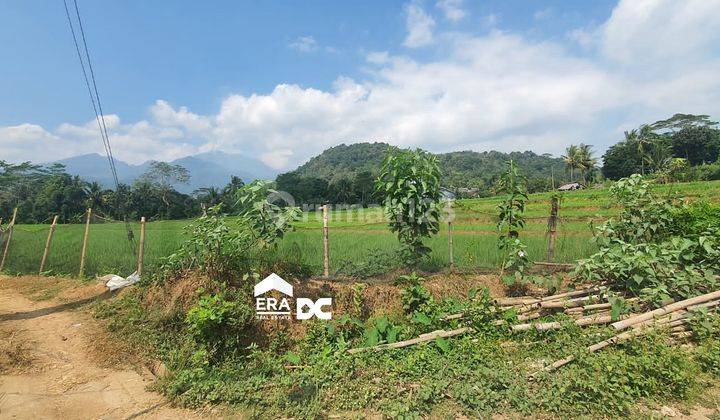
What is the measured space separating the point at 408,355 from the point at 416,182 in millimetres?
2597

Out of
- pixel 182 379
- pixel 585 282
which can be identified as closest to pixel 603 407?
pixel 585 282

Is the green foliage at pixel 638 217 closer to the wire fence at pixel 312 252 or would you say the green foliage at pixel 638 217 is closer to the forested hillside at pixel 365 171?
the wire fence at pixel 312 252

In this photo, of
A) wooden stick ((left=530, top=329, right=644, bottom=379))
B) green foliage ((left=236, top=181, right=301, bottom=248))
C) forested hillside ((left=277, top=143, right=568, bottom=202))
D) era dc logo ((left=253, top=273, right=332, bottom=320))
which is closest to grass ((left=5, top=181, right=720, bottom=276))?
green foliage ((left=236, top=181, right=301, bottom=248))

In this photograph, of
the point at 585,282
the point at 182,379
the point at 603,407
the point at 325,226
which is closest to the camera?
the point at 603,407

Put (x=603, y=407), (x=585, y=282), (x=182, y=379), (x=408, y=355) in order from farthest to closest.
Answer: (x=585, y=282) → (x=408, y=355) → (x=182, y=379) → (x=603, y=407)

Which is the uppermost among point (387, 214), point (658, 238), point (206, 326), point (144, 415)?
point (387, 214)

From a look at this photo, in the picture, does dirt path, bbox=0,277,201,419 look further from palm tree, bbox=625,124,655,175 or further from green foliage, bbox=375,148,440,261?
palm tree, bbox=625,124,655,175

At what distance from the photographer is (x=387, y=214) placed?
5.72m

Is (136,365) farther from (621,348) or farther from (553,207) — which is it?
(553,207)

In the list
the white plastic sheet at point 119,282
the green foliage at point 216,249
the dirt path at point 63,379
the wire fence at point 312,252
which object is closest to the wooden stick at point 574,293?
the wire fence at point 312,252

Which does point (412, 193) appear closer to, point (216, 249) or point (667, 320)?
point (216, 249)

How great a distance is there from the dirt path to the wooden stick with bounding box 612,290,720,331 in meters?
4.56

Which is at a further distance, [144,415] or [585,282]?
[585,282]

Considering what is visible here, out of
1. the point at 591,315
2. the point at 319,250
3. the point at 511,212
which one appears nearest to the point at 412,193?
the point at 511,212
